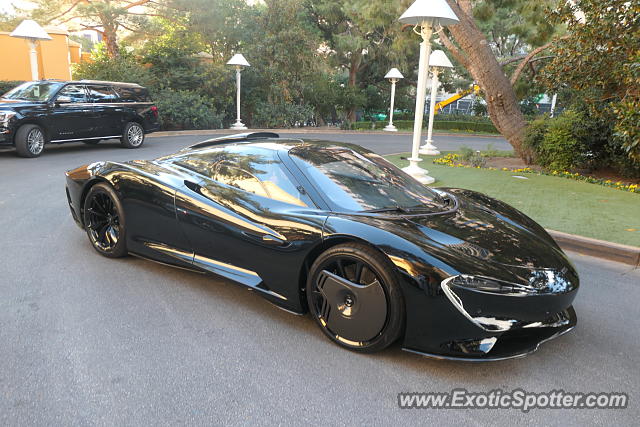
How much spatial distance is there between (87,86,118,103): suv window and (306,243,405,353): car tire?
1109 centimetres

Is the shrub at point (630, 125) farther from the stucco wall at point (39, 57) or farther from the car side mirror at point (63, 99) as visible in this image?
the stucco wall at point (39, 57)

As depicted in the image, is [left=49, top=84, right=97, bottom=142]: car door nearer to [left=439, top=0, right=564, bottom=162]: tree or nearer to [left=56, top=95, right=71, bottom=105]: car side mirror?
[left=56, top=95, right=71, bottom=105]: car side mirror

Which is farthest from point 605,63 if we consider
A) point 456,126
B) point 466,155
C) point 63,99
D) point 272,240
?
point 456,126

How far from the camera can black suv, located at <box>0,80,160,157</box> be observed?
1079 cm

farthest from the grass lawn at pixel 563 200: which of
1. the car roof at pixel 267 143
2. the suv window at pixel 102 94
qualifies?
the suv window at pixel 102 94

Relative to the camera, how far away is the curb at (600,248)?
17.7ft

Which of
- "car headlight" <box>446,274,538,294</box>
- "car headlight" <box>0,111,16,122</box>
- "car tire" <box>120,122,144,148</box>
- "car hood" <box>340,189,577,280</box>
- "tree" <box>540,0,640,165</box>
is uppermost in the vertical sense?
"tree" <box>540,0,640,165</box>

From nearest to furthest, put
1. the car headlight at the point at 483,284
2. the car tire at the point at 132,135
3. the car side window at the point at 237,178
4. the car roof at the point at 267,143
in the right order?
1. the car headlight at the point at 483,284
2. the car side window at the point at 237,178
3. the car roof at the point at 267,143
4. the car tire at the point at 132,135

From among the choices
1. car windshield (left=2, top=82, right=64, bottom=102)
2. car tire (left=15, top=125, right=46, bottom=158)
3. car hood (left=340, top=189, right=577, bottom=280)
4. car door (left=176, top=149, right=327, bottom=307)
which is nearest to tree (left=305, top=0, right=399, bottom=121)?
car windshield (left=2, top=82, right=64, bottom=102)

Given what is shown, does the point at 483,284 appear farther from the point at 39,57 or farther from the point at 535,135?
the point at 39,57

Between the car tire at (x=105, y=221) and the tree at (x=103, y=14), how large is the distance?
70.0 feet

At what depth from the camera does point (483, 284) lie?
283cm

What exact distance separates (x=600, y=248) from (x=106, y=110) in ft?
37.6

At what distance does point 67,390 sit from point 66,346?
0.53 metres
